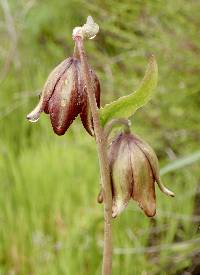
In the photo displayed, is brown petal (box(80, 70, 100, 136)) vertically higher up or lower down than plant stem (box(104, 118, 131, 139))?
higher up

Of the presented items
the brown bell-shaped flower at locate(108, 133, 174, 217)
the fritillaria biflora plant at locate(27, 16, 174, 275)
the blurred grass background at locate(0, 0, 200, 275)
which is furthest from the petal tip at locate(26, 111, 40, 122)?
the blurred grass background at locate(0, 0, 200, 275)

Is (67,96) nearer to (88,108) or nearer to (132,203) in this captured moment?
(88,108)

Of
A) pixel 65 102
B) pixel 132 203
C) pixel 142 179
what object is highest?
pixel 65 102

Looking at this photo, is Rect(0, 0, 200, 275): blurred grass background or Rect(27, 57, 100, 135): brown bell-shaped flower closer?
Rect(27, 57, 100, 135): brown bell-shaped flower

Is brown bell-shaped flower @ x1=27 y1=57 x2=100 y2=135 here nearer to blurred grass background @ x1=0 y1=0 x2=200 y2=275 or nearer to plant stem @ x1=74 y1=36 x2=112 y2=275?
plant stem @ x1=74 y1=36 x2=112 y2=275

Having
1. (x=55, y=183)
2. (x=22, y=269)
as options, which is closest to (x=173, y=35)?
(x=55, y=183)

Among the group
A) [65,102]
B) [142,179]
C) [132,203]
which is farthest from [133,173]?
[132,203]

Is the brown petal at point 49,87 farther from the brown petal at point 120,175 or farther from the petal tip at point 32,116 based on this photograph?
the brown petal at point 120,175

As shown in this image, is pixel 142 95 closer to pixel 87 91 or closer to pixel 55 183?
pixel 87 91
